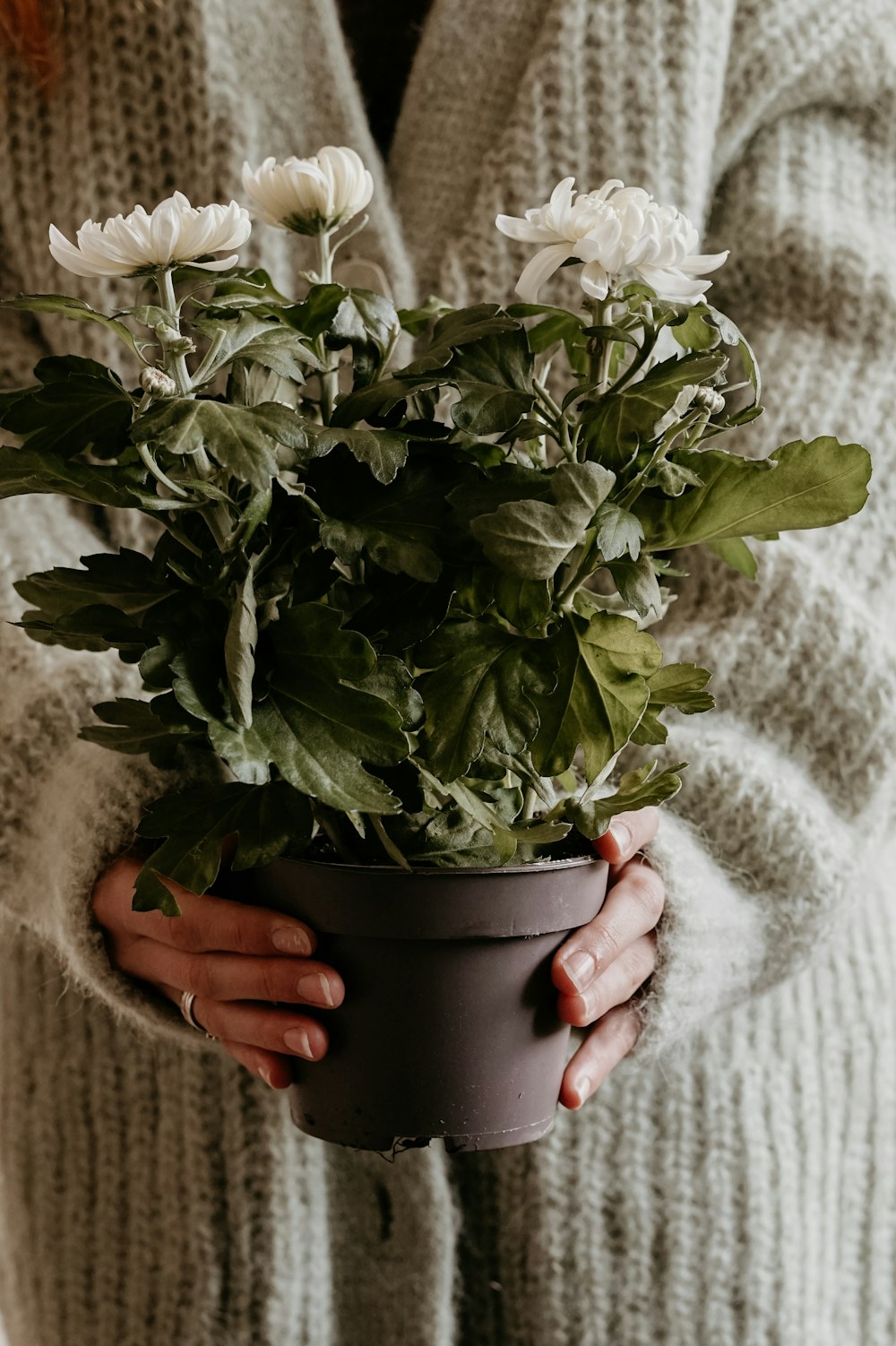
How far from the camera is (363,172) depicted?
0.41 meters

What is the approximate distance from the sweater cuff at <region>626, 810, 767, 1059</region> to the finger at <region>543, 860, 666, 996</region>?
0.01 m

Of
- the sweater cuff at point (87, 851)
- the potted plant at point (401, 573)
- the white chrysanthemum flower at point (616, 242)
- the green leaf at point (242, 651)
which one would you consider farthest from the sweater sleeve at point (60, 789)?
the white chrysanthemum flower at point (616, 242)

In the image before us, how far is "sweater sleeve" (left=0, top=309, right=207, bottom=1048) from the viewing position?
0.55 meters

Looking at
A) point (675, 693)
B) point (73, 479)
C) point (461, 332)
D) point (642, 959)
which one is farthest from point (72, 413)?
point (642, 959)

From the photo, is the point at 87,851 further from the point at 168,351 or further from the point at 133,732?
the point at 168,351

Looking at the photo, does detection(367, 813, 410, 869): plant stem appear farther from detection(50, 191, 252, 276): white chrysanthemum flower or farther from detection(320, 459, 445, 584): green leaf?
detection(50, 191, 252, 276): white chrysanthemum flower

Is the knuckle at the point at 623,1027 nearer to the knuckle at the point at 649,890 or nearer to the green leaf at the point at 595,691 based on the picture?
the knuckle at the point at 649,890

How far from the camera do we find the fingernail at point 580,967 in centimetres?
45

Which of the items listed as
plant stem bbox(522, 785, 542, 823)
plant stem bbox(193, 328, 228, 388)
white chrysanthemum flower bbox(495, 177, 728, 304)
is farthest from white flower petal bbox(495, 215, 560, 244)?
plant stem bbox(522, 785, 542, 823)

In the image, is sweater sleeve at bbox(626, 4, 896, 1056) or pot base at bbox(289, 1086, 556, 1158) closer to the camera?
pot base at bbox(289, 1086, 556, 1158)

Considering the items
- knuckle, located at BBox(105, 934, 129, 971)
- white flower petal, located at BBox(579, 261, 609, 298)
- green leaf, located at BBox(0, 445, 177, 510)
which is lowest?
knuckle, located at BBox(105, 934, 129, 971)

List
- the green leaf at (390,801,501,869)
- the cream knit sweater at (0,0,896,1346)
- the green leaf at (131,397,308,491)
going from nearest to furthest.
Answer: the green leaf at (131,397,308,491)
the green leaf at (390,801,501,869)
the cream knit sweater at (0,0,896,1346)

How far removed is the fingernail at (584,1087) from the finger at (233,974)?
0.14 m

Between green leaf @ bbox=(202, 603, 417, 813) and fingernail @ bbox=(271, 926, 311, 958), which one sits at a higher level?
green leaf @ bbox=(202, 603, 417, 813)
